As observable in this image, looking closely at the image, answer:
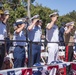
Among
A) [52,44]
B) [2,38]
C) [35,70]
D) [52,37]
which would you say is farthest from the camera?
[52,37]

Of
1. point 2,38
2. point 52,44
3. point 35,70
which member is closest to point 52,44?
point 52,44

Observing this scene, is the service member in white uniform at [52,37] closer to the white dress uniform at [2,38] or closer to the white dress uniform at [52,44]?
the white dress uniform at [52,44]

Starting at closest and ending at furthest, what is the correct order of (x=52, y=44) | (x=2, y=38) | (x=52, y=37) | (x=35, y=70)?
(x=35, y=70)
(x=2, y=38)
(x=52, y=44)
(x=52, y=37)

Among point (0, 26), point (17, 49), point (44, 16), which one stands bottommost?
point (17, 49)

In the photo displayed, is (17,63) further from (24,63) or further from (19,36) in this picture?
(19,36)

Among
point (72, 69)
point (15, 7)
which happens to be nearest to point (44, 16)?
point (15, 7)

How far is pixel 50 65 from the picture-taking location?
689cm

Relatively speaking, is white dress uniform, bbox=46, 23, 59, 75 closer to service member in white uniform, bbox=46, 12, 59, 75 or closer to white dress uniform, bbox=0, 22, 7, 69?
service member in white uniform, bbox=46, 12, 59, 75

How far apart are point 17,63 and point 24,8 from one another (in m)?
27.1

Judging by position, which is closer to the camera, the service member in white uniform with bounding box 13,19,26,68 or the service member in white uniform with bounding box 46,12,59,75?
the service member in white uniform with bounding box 13,19,26,68

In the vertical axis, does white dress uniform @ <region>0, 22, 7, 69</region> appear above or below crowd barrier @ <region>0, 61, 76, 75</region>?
above

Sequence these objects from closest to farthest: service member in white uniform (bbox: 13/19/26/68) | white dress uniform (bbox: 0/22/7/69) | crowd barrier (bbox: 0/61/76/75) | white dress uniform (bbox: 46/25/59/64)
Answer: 1. crowd barrier (bbox: 0/61/76/75)
2. white dress uniform (bbox: 0/22/7/69)
3. service member in white uniform (bbox: 13/19/26/68)
4. white dress uniform (bbox: 46/25/59/64)

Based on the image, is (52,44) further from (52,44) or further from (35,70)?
(35,70)

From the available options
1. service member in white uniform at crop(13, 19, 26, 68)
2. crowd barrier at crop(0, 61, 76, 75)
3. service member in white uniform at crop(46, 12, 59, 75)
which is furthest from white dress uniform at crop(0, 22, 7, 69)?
service member in white uniform at crop(46, 12, 59, 75)
